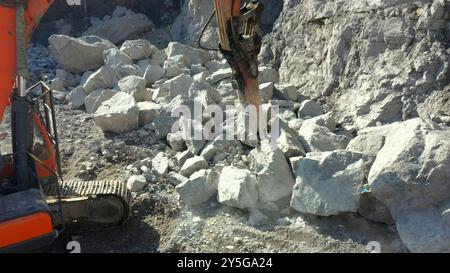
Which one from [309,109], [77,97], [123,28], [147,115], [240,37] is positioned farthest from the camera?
[123,28]

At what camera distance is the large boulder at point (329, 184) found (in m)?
4.50

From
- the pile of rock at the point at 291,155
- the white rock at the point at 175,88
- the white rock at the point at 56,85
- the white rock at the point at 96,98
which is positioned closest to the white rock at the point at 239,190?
the pile of rock at the point at 291,155

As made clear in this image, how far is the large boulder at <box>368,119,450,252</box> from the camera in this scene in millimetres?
4199

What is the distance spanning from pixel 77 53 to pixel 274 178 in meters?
5.33

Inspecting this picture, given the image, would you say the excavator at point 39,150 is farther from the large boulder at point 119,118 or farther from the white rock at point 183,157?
the large boulder at point 119,118

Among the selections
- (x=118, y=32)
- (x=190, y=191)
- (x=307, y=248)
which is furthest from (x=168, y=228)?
(x=118, y=32)

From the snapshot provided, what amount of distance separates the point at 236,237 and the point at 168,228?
71 centimetres

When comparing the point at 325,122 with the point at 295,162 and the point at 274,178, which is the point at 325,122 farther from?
the point at 274,178

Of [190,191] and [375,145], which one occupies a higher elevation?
[375,145]

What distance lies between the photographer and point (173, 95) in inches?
287

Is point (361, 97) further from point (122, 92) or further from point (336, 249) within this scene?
point (122, 92)

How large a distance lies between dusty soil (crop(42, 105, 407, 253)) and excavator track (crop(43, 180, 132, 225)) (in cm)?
16

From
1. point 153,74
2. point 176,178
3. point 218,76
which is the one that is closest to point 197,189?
point 176,178

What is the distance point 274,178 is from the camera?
486 cm
